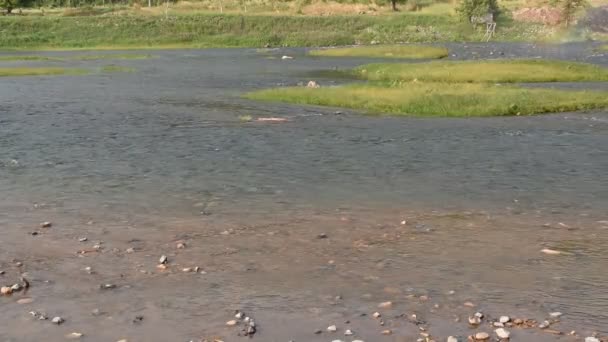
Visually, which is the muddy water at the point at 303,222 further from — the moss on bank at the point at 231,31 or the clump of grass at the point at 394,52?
the moss on bank at the point at 231,31

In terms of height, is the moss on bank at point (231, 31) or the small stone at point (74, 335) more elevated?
the small stone at point (74, 335)

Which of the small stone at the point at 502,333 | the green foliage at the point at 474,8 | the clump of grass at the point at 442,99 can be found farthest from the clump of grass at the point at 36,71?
the green foliage at the point at 474,8

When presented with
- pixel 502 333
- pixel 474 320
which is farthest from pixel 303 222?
→ pixel 502 333

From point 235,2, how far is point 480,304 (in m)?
170

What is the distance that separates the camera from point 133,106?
4544cm

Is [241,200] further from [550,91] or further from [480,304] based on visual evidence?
[550,91]

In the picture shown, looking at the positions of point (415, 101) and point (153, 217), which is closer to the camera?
point (153, 217)

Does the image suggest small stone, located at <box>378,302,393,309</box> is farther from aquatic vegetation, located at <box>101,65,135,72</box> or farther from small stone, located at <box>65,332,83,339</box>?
aquatic vegetation, located at <box>101,65,135,72</box>

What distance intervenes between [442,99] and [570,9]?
351ft

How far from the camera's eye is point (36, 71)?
7088 cm

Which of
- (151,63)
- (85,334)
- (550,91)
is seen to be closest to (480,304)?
(85,334)

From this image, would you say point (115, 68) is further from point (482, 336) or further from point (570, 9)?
point (570, 9)

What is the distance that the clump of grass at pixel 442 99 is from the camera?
39.9 metres

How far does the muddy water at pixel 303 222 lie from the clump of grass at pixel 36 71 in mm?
32938
